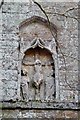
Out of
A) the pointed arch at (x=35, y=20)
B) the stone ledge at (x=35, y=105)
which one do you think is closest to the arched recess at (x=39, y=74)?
the pointed arch at (x=35, y=20)

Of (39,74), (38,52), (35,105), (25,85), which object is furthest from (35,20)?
(35,105)

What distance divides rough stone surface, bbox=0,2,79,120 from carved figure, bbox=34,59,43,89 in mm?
14

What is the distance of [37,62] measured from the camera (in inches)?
280

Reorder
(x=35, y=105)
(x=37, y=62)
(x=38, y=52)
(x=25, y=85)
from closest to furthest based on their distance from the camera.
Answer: (x=35, y=105)
(x=25, y=85)
(x=37, y=62)
(x=38, y=52)

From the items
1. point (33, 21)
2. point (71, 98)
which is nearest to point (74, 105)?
point (71, 98)

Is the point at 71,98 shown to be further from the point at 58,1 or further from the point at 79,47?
the point at 58,1

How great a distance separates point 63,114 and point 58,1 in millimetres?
2895

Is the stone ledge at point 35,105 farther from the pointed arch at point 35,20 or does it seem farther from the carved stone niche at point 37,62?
the pointed arch at point 35,20

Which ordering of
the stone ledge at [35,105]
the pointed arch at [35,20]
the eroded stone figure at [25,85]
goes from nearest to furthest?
the stone ledge at [35,105] → the eroded stone figure at [25,85] → the pointed arch at [35,20]

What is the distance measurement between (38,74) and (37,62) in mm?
207

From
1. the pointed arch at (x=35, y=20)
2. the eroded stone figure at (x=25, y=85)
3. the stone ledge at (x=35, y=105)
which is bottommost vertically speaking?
the eroded stone figure at (x=25, y=85)

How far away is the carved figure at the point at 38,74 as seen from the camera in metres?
6.91

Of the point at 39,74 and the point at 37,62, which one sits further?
the point at 37,62

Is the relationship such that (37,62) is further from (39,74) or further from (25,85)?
(25,85)
